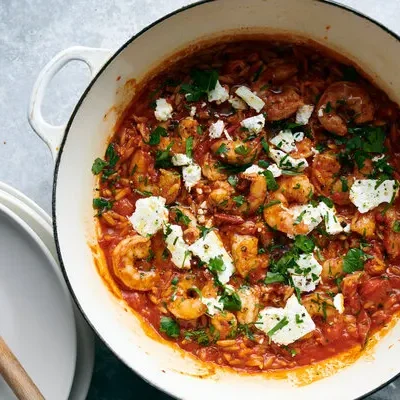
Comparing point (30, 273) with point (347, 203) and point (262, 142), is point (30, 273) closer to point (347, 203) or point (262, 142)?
point (262, 142)

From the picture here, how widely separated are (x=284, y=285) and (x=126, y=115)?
1331 mm

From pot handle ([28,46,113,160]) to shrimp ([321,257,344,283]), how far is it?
5.36 feet

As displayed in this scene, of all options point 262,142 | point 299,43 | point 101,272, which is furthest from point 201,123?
point 101,272

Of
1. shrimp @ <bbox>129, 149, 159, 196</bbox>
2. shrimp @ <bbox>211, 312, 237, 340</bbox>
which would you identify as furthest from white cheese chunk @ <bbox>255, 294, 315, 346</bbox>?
shrimp @ <bbox>129, 149, 159, 196</bbox>

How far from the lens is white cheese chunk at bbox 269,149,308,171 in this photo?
13.9 ft

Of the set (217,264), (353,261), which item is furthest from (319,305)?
(217,264)

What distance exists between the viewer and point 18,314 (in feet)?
13.8

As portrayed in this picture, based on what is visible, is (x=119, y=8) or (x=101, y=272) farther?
(x=119, y=8)

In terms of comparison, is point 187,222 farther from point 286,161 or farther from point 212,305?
point 286,161

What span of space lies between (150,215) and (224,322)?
73 cm

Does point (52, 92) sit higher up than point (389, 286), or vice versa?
point (52, 92)

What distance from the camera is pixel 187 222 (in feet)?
14.1

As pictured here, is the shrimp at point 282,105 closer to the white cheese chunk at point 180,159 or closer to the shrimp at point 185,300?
the white cheese chunk at point 180,159

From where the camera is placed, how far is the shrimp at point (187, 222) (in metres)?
4.30
